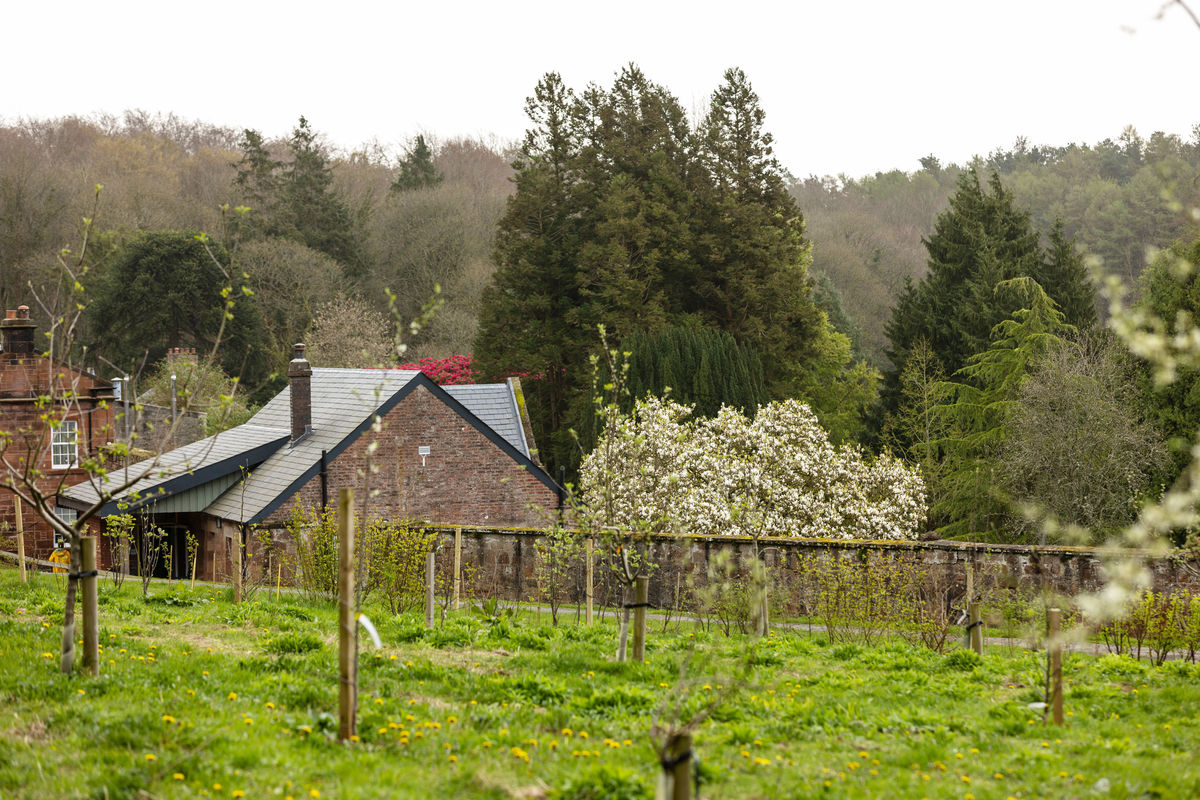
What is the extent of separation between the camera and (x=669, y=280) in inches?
1470

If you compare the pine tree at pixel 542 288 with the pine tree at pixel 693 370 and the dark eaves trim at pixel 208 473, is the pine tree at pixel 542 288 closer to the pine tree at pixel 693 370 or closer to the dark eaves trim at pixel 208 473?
the pine tree at pixel 693 370

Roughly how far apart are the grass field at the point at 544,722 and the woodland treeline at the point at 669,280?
10.0m

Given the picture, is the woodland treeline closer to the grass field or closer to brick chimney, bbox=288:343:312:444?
brick chimney, bbox=288:343:312:444

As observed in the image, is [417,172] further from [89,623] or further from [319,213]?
[89,623]

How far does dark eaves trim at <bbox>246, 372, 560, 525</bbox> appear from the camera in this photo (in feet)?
67.8

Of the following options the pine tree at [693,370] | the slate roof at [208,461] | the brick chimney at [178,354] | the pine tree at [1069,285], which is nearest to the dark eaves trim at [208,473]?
the slate roof at [208,461]

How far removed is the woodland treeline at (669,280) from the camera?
25.6 metres

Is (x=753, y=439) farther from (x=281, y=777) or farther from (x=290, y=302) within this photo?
(x=290, y=302)

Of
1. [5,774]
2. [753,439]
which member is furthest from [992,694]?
[753,439]

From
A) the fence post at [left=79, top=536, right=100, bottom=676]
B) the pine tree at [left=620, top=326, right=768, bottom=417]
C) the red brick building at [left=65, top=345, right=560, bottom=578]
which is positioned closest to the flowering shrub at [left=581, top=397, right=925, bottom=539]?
the red brick building at [left=65, top=345, right=560, bottom=578]

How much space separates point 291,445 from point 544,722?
18.2m

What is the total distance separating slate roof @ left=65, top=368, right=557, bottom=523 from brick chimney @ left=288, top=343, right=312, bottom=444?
0.26 metres

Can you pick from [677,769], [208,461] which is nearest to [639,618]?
[677,769]

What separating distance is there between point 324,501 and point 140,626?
11.0 m
